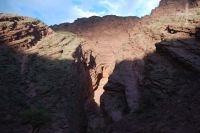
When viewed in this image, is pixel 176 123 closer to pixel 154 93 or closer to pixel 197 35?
pixel 154 93

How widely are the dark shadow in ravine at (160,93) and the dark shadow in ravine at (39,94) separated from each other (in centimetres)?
305

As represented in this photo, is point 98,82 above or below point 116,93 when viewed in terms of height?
below

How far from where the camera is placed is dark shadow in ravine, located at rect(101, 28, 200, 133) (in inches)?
773

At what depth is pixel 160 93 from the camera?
22609 mm

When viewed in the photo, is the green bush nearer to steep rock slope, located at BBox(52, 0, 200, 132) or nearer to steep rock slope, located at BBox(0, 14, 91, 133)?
steep rock slope, located at BBox(0, 14, 91, 133)

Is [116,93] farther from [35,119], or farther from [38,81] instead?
[38,81]

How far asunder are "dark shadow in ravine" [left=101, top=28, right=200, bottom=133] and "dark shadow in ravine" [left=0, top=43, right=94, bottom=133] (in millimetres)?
3047

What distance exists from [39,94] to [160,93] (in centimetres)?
982

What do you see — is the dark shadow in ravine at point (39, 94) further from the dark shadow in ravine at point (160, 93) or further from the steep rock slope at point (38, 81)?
the dark shadow in ravine at point (160, 93)

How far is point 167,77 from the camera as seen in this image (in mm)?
23531

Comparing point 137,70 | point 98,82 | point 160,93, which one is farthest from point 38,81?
point 160,93

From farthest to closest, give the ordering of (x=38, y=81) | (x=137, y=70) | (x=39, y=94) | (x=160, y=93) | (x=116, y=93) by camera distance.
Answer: (x=38, y=81) → (x=39, y=94) → (x=137, y=70) → (x=116, y=93) → (x=160, y=93)

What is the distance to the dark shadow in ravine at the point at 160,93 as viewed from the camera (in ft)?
64.4

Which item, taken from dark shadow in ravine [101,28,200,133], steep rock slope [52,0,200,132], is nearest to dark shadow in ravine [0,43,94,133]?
steep rock slope [52,0,200,132]
